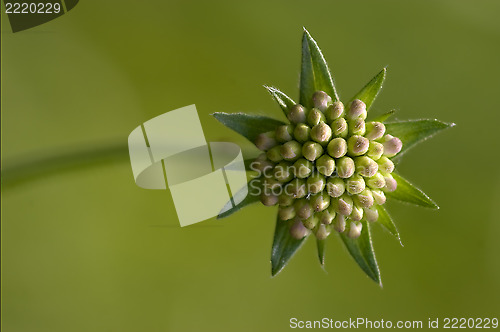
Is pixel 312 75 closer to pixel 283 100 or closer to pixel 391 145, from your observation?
pixel 283 100

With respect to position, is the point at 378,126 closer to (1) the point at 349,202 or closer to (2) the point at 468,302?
(1) the point at 349,202

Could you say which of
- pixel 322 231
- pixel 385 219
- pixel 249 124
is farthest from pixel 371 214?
pixel 249 124

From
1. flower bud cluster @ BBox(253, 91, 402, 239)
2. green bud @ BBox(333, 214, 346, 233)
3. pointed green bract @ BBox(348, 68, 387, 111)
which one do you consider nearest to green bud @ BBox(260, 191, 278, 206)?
flower bud cluster @ BBox(253, 91, 402, 239)

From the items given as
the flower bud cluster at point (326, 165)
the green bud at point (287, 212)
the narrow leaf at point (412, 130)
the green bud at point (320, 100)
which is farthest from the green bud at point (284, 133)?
the narrow leaf at point (412, 130)

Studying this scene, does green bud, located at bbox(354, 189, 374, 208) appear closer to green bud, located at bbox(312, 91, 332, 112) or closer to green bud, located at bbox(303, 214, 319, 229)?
green bud, located at bbox(303, 214, 319, 229)

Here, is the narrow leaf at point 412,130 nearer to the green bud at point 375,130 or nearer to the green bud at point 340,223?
the green bud at point 375,130
